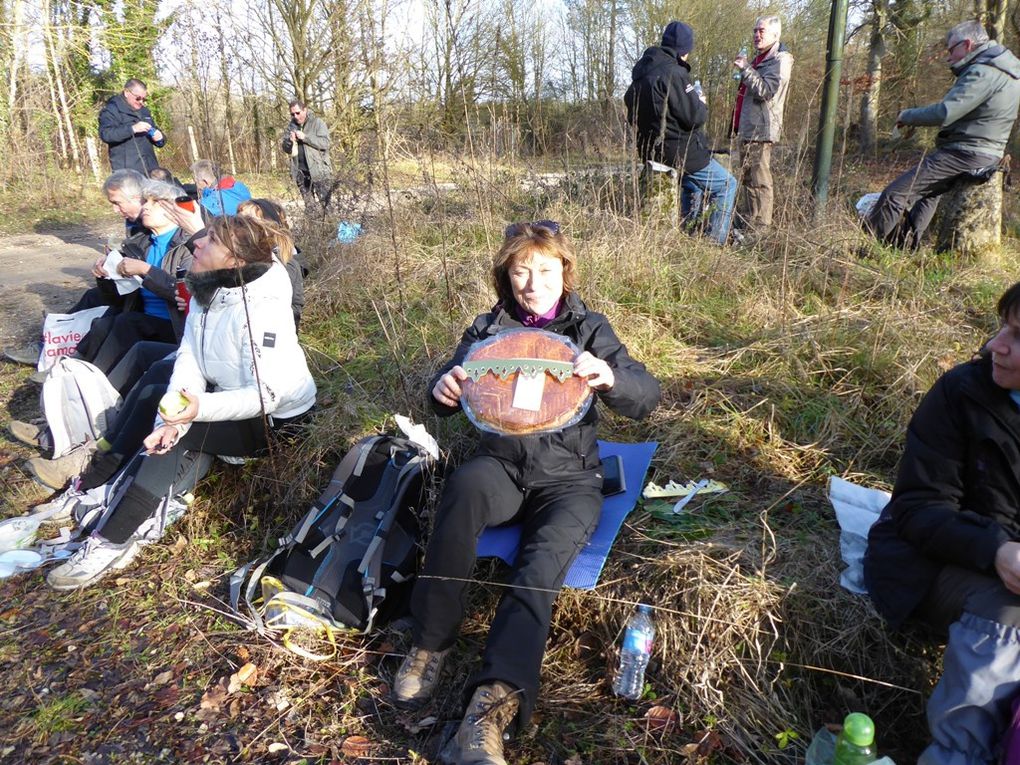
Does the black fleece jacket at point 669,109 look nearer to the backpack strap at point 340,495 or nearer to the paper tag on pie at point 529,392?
the paper tag on pie at point 529,392

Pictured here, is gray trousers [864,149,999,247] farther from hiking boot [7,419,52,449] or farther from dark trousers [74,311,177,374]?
hiking boot [7,419,52,449]

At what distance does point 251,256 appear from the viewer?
2918 millimetres

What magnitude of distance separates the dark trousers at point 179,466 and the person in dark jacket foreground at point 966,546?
228cm

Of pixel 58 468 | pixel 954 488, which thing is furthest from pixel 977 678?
pixel 58 468

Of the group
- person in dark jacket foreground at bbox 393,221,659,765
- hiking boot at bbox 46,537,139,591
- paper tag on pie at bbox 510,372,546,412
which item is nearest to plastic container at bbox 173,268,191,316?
hiking boot at bbox 46,537,139,591

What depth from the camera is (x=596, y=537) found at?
2.23 metres

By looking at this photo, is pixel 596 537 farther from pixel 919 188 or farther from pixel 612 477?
pixel 919 188

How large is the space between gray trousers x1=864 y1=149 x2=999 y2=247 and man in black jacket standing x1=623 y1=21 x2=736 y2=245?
1.02 meters

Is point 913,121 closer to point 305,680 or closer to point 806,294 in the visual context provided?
point 806,294

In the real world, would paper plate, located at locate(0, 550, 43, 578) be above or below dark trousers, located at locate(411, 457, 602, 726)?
below

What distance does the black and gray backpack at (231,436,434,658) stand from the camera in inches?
91.7

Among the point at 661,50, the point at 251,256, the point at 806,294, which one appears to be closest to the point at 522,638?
the point at 251,256

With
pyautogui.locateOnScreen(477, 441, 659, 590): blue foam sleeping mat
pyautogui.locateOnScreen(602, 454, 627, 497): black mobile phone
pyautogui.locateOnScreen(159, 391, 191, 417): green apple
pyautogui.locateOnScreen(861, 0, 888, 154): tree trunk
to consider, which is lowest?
pyautogui.locateOnScreen(477, 441, 659, 590): blue foam sleeping mat

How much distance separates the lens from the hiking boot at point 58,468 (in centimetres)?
324
